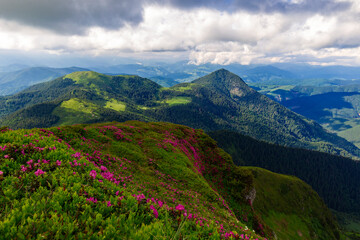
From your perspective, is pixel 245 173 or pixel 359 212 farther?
pixel 359 212

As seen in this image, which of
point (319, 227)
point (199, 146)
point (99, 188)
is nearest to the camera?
point (99, 188)

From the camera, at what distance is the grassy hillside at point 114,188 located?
176 inches

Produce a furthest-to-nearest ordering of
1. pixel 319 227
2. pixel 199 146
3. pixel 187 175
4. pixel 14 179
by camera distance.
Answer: pixel 319 227
pixel 199 146
pixel 187 175
pixel 14 179

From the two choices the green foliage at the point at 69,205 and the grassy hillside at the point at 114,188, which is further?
the grassy hillside at the point at 114,188

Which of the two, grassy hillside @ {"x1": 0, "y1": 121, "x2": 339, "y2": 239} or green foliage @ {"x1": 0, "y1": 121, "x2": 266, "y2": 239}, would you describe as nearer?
green foliage @ {"x1": 0, "y1": 121, "x2": 266, "y2": 239}

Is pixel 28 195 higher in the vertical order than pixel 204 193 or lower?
higher

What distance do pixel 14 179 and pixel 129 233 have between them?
4850 mm

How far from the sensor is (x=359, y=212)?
646 ft

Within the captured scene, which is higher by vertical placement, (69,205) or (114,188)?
(69,205)

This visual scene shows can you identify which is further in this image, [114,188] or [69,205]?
[114,188]

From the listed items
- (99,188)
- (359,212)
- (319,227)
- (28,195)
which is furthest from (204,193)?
(359,212)

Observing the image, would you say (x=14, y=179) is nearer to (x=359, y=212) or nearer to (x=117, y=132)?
(x=117, y=132)

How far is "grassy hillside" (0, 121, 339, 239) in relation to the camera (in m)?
4.46

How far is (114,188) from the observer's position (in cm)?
730
